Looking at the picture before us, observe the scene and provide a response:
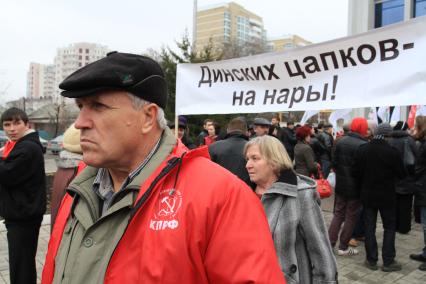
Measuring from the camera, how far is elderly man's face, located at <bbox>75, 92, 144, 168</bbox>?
58.1 inches

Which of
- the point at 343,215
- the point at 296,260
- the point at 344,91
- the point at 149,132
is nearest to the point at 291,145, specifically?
the point at 343,215

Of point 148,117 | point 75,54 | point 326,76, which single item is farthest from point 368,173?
point 75,54

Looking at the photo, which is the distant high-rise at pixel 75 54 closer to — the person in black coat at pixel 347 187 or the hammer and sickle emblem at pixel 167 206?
the person in black coat at pixel 347 187

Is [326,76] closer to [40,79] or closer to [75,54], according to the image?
[75,54]

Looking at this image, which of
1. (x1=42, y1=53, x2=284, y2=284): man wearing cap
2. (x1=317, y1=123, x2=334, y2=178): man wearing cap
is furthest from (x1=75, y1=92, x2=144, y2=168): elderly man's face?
(x1=317, y1=123, x2=334, y2=178): man wearing cap

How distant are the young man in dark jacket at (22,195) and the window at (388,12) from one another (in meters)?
15.5

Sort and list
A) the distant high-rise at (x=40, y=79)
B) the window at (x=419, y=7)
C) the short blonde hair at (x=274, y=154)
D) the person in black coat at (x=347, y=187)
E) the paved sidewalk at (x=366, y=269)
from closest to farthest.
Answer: the short blonde hair at (x=274, y=154) < the paved sidewalk at (x=366, y=269) < the person in black coat at (x=347, y=187) < the window at (x=419, y=7) < the distant high-rise at (x=40, y=79)

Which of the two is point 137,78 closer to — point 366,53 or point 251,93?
point 366,53

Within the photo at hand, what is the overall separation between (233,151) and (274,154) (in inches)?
86.1

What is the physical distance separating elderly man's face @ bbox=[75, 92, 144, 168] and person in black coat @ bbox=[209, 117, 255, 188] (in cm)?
344

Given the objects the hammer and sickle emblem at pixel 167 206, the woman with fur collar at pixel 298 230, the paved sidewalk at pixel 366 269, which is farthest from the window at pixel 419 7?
the hammer and sickle emblem at pixel 167 206

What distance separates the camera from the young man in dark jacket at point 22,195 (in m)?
3.82

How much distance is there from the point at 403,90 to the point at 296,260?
62.9 inches

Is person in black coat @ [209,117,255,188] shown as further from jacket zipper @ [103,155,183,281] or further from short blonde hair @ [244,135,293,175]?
jacket zipper @ [103,155,183,281]
